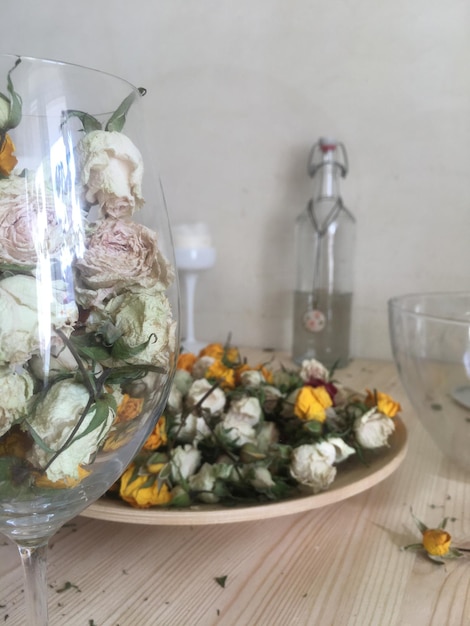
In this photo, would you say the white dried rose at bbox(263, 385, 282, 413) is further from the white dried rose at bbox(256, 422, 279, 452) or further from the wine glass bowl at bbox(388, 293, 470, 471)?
the wine glass bowl at bbox(388, 293, 470, 471)

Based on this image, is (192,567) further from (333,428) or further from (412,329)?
(412,329)

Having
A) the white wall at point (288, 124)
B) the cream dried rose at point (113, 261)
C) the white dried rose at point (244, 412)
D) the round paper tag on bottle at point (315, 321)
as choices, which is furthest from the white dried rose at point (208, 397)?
the white wall at point (288, 124)

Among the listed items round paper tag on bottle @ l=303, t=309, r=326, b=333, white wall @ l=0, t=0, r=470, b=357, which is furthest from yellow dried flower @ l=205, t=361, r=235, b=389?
white wall @ l=0, t=0, r=470, b=357

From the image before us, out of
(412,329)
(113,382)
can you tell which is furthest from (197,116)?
(113,382)

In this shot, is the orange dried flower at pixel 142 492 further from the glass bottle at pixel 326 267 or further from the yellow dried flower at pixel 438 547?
the glass bottle at pixel 326 267

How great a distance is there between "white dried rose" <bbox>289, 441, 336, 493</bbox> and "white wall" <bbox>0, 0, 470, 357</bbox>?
60 cm

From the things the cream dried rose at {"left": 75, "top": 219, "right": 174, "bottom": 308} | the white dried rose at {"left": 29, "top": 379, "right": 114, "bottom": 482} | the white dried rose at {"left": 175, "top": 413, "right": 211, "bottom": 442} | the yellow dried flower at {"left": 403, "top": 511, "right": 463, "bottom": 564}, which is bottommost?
the yellow dried flower at {"left": 403, "top": 511, "right": 463, "bottom": 564}

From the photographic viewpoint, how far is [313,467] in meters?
0.41

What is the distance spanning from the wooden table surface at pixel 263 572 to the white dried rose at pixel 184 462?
0.15 ft

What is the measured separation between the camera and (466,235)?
2.96 feet

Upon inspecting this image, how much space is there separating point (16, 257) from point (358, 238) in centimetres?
81

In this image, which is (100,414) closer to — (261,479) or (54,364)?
(54,364)

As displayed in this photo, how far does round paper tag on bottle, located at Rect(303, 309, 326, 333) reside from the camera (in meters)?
0.93

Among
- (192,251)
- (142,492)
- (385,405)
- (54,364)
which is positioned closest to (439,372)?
(385,405)
